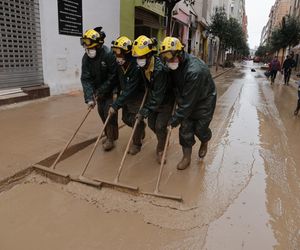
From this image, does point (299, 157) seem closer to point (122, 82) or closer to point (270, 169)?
point (270, 169)

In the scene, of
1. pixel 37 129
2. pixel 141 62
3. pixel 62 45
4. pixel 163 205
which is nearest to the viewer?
pixel 163 205

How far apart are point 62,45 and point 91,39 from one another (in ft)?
15.7

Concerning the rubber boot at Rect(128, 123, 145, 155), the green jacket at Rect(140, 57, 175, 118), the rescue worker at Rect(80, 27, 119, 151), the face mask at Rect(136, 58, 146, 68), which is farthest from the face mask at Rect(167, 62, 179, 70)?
the rubber boot at Rect(128, 123, 145, 155)

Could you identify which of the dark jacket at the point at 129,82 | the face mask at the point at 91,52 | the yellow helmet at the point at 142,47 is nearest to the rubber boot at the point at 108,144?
the dark jacket at the point at 129,82

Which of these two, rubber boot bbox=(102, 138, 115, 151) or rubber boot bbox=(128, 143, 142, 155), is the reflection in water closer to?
rubber boot bbox=(128, 143, 142, 155)

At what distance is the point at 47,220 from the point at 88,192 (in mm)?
556

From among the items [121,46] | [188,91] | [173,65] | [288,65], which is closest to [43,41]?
[121,46]

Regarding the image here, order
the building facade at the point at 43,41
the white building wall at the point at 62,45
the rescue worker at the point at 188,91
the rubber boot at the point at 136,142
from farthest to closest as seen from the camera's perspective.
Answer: the white building wall at the point at 62,45 < the building facade at the point at 43,41 < the rubber boot at the point at 136,142 < the rescue worker at the point at 188,91

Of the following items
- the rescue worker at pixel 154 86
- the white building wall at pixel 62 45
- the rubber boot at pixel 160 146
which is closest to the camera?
the rescue worker at pixel 154 86

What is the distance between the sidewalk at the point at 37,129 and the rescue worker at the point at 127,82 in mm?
996

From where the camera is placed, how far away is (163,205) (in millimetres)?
3047

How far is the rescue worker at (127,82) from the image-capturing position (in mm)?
3704

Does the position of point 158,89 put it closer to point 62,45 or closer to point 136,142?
point 136,142

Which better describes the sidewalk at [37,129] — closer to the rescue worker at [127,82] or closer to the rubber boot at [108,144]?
the rubber boot at [108,144]
